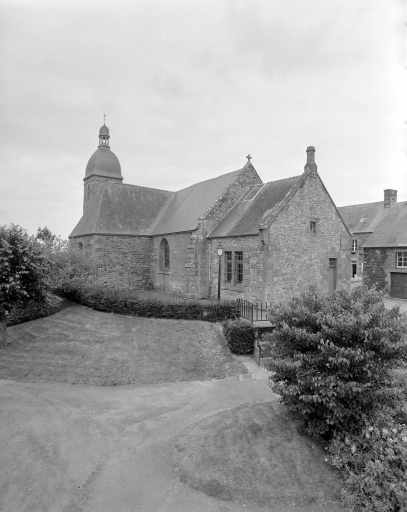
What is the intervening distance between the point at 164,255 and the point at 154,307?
37.0 ft

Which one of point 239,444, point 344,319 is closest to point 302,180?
point 344,319

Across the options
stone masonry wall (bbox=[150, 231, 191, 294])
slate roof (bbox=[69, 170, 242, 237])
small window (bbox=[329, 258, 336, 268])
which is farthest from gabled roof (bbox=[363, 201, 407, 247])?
stone masonry wall (bbox=[150, 231, 191, 294])

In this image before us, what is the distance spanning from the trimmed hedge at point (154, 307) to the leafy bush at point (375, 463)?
9642 millimetres

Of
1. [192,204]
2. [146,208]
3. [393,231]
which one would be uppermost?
[146,208]

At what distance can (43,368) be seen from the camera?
1485 centimetres

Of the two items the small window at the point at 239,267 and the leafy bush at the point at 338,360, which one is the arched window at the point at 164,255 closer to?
the small window at the point at 239,267

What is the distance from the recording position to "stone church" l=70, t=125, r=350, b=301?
20547 millimetres

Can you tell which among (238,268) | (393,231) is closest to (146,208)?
(238,268)

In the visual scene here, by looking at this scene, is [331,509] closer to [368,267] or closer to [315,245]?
[315,245]

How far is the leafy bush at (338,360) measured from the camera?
7484mm

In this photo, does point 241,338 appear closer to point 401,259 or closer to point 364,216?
point 401,259

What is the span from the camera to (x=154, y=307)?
60.1 ft

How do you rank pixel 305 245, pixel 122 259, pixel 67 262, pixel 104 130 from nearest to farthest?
pixel 305 245 < pixel 67 262 < pixel 122 259 < pixel 104 130

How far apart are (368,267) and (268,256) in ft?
59.3
